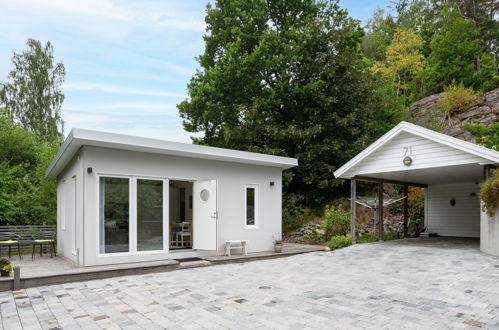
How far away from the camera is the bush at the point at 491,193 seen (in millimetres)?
8125

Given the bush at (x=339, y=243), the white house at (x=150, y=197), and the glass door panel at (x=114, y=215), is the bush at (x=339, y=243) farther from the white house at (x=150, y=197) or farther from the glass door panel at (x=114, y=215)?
the glass door panel at (x=114, y=215)

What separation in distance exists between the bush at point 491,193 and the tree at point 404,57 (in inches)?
722

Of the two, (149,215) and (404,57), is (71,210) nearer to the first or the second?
(149,215)

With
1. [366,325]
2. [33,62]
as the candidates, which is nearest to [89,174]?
[366,325]

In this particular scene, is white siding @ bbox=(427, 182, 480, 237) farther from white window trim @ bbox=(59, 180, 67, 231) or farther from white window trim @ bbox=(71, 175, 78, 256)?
white window trim @ bbox=(59, 180, 67, 231)

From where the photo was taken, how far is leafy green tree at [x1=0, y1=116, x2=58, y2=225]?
45.5 ft

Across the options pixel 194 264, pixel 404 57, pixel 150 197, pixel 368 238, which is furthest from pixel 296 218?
pixel 404 57

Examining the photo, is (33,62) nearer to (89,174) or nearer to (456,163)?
(89,174)

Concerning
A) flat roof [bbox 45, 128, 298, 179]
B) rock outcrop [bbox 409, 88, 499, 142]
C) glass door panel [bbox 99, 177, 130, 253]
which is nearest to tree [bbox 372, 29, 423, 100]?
rock outcrop [bbox 409, 88, 499, 142]

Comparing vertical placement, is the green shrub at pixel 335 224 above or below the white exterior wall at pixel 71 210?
below

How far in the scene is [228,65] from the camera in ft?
55.2

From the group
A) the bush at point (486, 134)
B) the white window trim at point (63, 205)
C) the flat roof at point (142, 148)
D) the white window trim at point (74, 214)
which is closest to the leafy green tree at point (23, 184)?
the white window trim at point (63, 205)

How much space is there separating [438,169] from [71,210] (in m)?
9.73

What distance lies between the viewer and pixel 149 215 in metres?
8.36
